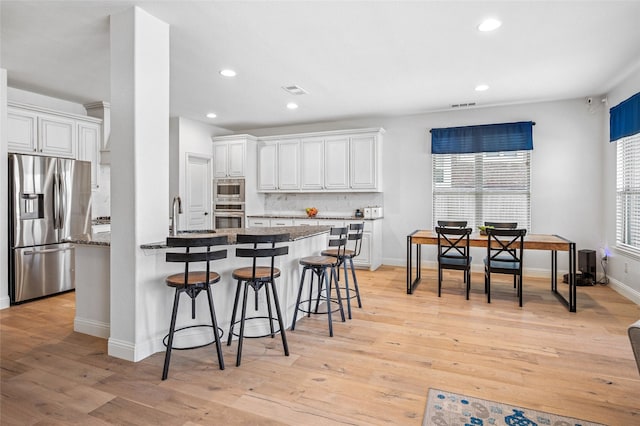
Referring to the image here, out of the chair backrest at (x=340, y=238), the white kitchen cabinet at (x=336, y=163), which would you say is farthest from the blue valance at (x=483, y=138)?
the chair backrest at (x=340, y=238)

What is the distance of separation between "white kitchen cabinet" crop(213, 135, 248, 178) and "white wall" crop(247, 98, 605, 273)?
2995 millimetres

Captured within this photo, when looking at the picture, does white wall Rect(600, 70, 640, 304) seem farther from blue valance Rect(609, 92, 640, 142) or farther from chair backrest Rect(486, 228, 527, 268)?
chair backrest Rect(486, 228, 527, 268)

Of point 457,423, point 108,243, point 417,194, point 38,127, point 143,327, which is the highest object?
point 38,127

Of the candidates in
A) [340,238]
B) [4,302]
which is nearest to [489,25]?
[340,238]

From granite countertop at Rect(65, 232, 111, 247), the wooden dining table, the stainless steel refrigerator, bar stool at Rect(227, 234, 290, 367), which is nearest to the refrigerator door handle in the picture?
the stainless steel refrigerator

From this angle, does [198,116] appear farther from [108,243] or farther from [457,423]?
[457,423]

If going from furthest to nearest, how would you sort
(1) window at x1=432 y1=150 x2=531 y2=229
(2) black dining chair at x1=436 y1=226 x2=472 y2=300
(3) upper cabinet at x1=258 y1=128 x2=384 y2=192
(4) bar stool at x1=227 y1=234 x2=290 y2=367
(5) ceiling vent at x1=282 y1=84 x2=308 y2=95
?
1. (3) upper cabinet at x1=258 y1=128 x2=384 y2=192
2. (1) window at x1=432 y1=150 x2=531 y2=229
3. (5) ceiling vent at x1=282 y1=84 x2=308 y2=95
4. (2) black dining chair at x1=436 y1=226 x2=472 y2=300
5. (4) bar stool at x1=227 y1=234 x2=290 y2=367

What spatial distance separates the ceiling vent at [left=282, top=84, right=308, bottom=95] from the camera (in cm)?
475

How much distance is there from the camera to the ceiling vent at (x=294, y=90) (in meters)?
4.75

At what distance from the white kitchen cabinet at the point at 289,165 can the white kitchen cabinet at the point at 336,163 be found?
0.60 meters

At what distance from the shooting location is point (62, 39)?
3.33 meters

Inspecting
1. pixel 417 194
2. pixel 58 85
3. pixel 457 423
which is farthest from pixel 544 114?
pixel 58 85

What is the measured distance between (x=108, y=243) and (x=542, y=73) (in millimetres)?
4954

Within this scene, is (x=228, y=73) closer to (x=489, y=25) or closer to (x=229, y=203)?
(x=489, y=25)
